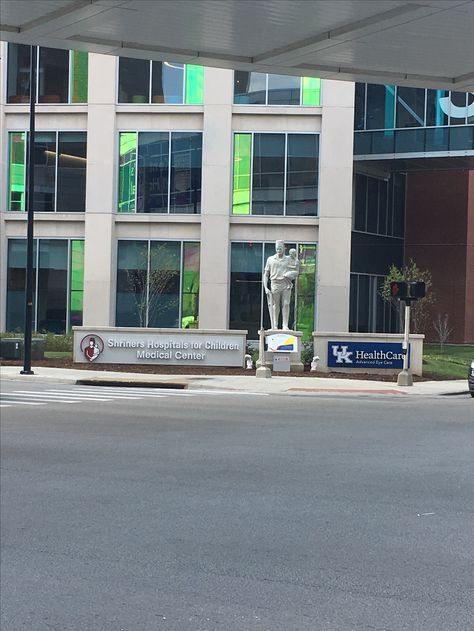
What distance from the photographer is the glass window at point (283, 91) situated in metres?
40.7

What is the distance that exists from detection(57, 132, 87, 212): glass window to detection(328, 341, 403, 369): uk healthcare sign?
16243 mm

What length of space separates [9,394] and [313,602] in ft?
56.6

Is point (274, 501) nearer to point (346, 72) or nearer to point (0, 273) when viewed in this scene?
point (346, 72)

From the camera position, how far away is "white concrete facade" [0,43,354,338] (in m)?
40.2

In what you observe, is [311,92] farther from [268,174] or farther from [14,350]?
[14,350]

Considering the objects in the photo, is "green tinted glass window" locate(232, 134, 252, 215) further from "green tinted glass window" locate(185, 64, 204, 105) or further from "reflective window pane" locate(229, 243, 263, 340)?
"green tinted glass window" locate(185, 64, 204, 105)

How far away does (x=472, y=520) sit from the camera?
8.92m

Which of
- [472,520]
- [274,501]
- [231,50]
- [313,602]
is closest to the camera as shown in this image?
[313,602]

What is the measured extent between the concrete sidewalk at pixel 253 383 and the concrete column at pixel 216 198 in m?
11.0

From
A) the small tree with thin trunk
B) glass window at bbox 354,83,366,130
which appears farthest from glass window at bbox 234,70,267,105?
the small tree with thin trunk

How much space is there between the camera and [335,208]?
1585 inches

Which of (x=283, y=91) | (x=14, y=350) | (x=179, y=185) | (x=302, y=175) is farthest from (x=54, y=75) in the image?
(x=14, y=350)

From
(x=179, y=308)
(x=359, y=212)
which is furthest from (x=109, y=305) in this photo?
(x=359, y=212)

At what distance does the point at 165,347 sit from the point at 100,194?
12.3m
